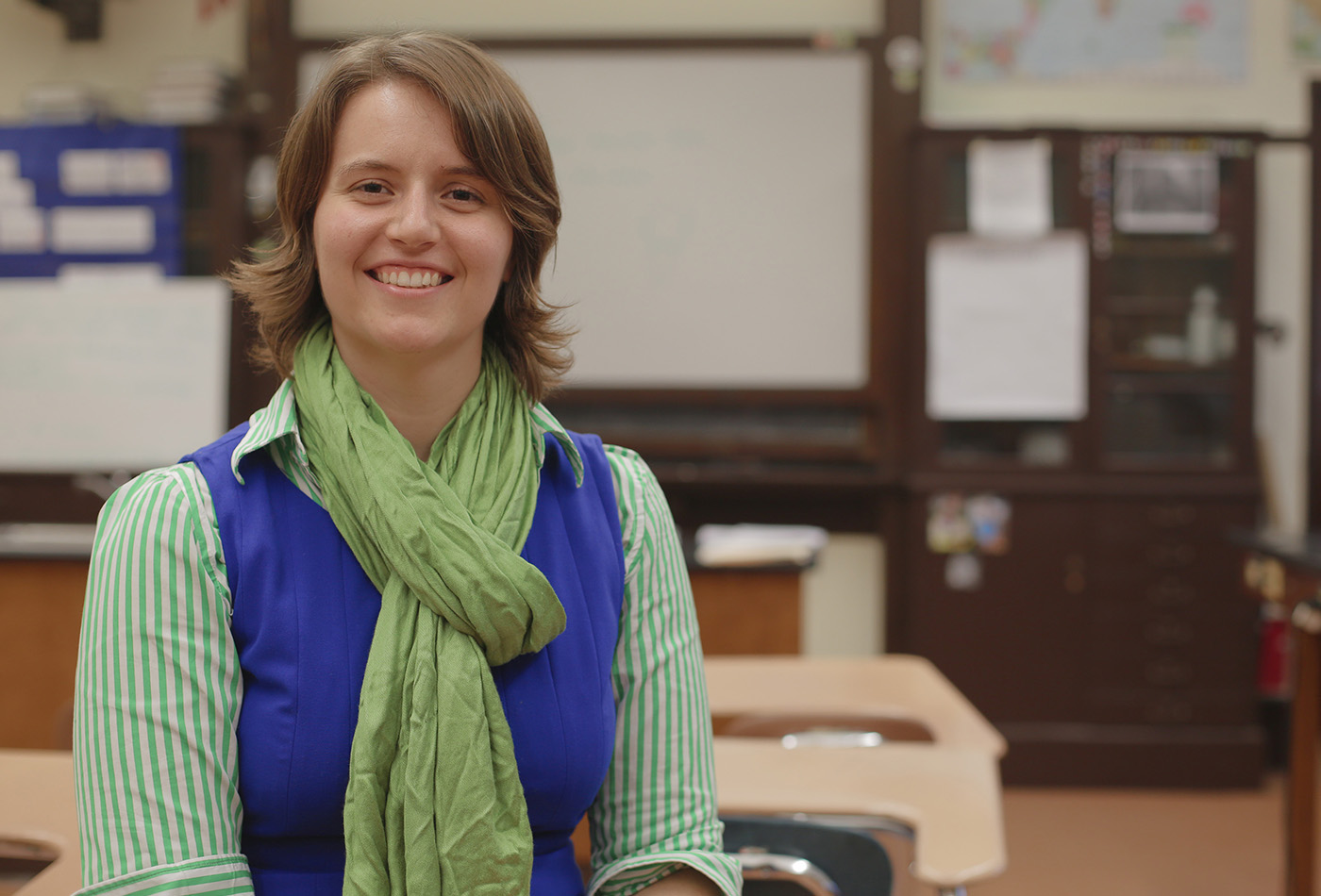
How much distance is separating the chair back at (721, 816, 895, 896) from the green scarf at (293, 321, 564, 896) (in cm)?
51

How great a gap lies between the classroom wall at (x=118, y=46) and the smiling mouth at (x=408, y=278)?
3.79 meters

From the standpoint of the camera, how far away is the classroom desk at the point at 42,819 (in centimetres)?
118

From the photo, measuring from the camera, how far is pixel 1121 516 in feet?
12.3

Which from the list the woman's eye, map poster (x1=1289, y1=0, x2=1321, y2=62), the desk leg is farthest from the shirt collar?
map poster (x1=1289, y1=0, x2=1321, y2=62)

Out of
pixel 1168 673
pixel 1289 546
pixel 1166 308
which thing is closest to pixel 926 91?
pixel 1166 308

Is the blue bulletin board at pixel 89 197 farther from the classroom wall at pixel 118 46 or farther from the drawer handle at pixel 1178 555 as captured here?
the drawer handle at pixel 1178 555

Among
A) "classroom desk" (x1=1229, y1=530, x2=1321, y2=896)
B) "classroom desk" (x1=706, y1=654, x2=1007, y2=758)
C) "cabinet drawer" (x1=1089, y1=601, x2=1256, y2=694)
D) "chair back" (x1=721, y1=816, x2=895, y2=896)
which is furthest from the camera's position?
"cabinet drawer" (x1=1089, y1=601, x2=1256, y2=694)

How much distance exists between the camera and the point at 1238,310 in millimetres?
3770

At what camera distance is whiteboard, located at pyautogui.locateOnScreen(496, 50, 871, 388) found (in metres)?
4.06

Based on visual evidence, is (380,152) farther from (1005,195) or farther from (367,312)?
(1005,195)

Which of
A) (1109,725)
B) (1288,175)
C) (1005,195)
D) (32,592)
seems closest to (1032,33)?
(1005,195)

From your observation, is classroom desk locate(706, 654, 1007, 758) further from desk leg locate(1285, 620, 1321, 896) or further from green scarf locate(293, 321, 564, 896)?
desk leg locate(1285, 620, 1321, 896)

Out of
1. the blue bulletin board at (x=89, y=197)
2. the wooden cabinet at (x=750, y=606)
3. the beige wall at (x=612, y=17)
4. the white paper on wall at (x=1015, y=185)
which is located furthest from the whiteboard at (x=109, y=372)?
the white paper on wall at (x=1015, y=185)

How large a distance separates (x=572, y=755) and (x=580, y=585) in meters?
0.15
